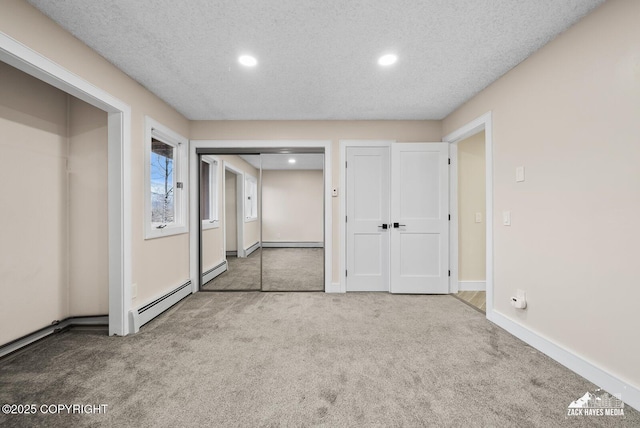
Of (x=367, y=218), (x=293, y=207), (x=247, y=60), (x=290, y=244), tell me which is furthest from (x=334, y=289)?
(x=293, y=207)

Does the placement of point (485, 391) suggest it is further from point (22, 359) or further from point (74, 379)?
point (22, 359)

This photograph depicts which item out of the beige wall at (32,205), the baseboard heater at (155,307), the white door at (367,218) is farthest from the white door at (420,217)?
the beige wall at (32,205)

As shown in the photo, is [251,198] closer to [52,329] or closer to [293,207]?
[293,207]

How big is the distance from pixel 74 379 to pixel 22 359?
2.20 feet

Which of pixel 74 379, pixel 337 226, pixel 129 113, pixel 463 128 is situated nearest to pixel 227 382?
pixel 74 379

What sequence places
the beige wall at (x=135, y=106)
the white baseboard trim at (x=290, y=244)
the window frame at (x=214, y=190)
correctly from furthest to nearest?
the white baseboard trim at (x=290, y=244) < the window frame at (x=214, y=190) < the beige wall at (x=135, y=106)

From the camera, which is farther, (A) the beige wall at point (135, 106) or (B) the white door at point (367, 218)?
(B) the white door at point (367, 218)

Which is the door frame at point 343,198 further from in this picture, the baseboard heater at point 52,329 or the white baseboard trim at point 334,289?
the baseboard heater at point 52,329

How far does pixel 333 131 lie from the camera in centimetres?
365

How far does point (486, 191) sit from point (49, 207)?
4448 millimetres

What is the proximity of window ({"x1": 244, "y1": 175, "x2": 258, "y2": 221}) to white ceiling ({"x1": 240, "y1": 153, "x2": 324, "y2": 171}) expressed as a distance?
477 millimetres

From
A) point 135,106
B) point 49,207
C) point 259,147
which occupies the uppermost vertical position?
point 135,106

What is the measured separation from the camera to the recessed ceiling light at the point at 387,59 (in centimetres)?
216

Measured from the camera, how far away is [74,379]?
1715 mm
